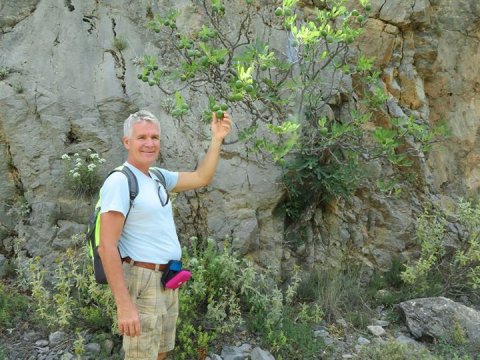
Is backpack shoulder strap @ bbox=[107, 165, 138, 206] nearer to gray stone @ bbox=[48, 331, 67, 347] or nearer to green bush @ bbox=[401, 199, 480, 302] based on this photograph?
gray stone @ bbox=[48, 331, 67, 347]

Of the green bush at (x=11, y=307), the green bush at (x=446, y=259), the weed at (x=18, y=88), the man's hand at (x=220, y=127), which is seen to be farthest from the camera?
the weed at (x=18, y=88)

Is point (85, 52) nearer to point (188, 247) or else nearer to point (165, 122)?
point (165, 122)

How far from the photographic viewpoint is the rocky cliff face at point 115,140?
588cm

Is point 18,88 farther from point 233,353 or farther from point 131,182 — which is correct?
point 233,353

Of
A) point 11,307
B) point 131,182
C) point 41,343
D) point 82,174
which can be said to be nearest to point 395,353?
point 131,182

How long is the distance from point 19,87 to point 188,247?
9.55 feet

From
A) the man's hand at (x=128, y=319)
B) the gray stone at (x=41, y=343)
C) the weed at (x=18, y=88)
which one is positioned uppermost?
the weed at (x=18, y=88)

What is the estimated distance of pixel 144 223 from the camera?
3.19m

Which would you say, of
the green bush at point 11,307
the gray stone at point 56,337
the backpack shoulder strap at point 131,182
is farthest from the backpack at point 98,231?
the green bush at point 11,307

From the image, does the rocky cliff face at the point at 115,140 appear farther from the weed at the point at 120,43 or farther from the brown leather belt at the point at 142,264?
the brown leather belt at the point at 142,264

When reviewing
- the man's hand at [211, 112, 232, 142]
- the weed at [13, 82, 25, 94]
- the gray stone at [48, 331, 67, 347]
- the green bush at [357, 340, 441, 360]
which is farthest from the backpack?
the weed at [13, 82, 25, 94]

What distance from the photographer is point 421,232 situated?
6.46 metres

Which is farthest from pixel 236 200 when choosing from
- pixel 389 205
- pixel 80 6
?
pixel 80 6

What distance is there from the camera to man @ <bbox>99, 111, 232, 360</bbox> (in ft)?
9.78
